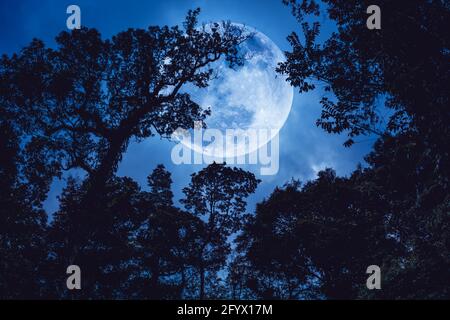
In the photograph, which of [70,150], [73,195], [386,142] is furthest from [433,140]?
[73,195]

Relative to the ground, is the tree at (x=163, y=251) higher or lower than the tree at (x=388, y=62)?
lower

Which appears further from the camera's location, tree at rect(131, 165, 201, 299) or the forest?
tree at rect(131, 165, 201, 299)

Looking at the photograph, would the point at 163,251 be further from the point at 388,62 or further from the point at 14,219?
the point at 388,62

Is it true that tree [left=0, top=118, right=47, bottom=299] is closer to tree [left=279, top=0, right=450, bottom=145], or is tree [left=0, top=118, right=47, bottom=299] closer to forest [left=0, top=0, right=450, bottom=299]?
forest [left=0, top=0, right=450, bottom=299]

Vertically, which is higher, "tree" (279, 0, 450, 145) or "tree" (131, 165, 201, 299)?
"tree" (279, 0, 450, 145)

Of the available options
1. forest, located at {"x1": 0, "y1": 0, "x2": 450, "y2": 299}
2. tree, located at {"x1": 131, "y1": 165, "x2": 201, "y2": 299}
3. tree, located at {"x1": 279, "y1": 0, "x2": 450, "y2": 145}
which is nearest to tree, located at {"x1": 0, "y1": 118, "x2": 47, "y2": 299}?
forest, located at {"x1": 0, "y1": 0, "x2": 450, "y2": 299}

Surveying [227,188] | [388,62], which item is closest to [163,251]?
[227,188]

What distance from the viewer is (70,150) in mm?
15977

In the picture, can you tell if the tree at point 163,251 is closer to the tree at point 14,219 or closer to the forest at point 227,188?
the forest at point 227,188

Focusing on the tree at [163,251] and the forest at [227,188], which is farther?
the tree at [163,251]

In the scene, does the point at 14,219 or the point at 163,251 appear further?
the point at 163,251

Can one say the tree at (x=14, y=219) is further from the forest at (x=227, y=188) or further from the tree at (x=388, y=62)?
the tree at (x=388, y=62)

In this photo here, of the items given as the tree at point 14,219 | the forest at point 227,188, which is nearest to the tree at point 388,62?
the forest at point 227,188
